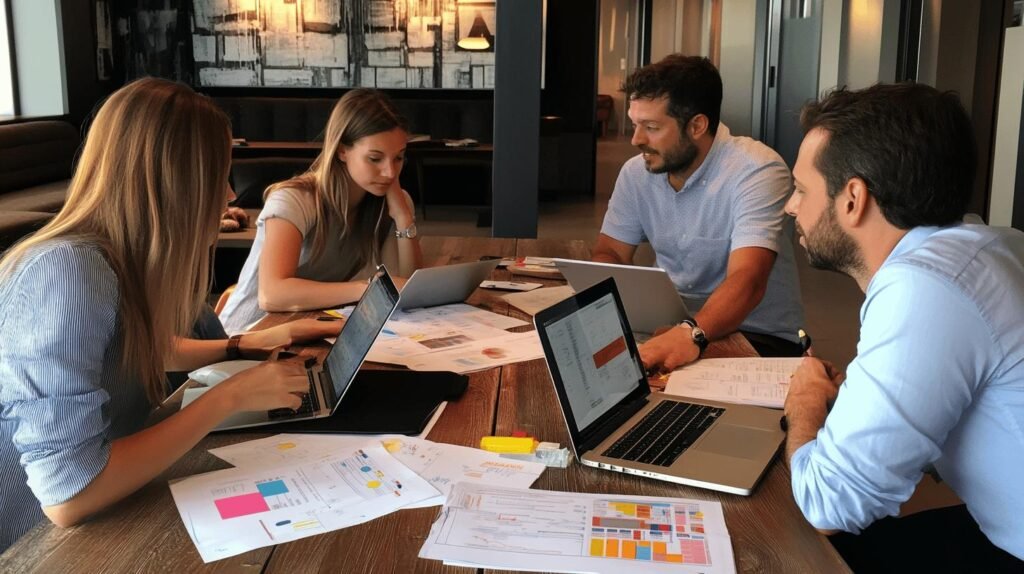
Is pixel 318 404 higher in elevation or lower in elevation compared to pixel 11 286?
lower

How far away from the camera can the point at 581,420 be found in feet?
5.10

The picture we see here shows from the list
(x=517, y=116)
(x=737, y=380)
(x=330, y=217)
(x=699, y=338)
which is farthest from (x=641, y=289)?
(x=517, y=116)

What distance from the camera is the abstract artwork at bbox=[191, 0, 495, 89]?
960cm

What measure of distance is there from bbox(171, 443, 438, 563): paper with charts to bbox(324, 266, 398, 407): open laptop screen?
0.71 ft

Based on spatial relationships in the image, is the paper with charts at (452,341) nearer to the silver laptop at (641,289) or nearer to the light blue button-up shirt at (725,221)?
the silver laptop at (641,289)

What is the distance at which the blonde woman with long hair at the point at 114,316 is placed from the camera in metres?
1.29

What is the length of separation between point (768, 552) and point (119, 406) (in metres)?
1.02

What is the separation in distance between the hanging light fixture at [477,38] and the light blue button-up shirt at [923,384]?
867cm

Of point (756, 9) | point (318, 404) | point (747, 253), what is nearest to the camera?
point (318, 404)

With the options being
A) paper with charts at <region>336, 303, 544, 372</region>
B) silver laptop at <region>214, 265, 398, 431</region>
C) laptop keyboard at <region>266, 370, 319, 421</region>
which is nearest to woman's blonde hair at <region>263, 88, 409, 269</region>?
paper with charts at <region>336, 303, 544, 372</region>

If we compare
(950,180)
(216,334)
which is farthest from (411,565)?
(216,334)

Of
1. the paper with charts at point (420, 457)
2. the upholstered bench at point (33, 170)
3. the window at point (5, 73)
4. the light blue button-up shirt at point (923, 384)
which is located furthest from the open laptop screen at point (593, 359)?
the window at point (5, 73)

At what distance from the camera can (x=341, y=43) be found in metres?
9.67

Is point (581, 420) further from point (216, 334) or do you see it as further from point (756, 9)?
point (756, 9)
